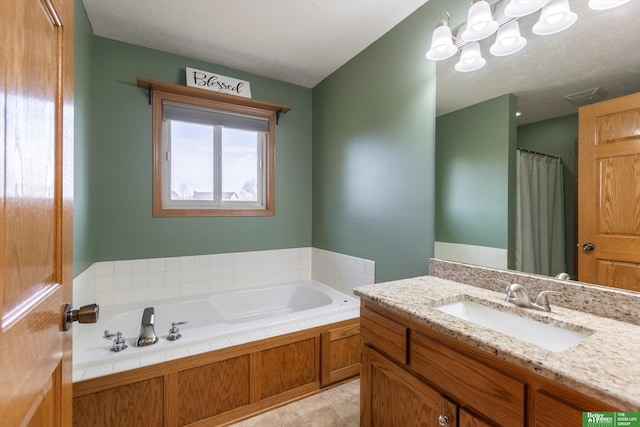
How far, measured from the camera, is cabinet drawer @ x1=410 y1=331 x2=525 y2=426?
0.83m

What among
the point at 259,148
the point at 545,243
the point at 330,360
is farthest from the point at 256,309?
the point at 545,243

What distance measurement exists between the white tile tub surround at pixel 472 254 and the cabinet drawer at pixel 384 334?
663 mm

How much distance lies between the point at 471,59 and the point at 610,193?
963 mm

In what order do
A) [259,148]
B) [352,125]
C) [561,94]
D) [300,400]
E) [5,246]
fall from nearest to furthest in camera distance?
1. [5,246]
2. [561,94]
3. [300,400]
4. [352,125]
5. [259,148]

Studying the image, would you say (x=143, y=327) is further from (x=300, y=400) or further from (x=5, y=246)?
(x=5, y=246)

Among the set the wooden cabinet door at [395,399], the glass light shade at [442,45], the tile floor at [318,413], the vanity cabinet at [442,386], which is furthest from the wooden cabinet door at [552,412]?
the glass light shade at [442,45]

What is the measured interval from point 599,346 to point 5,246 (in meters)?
1.46

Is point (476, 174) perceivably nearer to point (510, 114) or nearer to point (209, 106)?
point (510, 114)

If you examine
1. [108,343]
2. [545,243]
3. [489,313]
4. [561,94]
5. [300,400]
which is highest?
[561,94]

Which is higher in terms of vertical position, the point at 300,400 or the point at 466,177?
the point at 466,177

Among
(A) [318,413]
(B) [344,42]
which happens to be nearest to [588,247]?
(A) [318,413]

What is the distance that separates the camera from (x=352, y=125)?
2.58m

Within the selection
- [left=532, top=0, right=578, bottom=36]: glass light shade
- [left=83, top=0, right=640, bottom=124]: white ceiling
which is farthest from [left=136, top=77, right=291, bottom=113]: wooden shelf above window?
[left=532, top=0, right=578, bottom=36]: glass light shade

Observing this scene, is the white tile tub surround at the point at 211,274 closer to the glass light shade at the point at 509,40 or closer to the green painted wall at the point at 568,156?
the green painted wall at the point at 568,156
